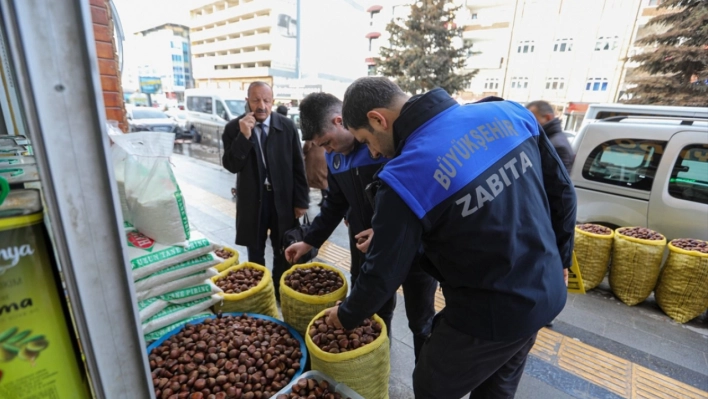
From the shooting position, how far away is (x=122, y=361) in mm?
644

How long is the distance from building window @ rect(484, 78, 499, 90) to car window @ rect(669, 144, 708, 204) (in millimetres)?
25918

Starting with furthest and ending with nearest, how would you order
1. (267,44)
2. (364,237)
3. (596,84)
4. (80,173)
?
(267,44) < (596,84) < (364,237) < (80,173)

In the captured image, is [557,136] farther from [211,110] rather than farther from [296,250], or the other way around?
[211,110]

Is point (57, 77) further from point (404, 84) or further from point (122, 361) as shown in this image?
point (404, 84)

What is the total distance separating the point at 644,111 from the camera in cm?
473

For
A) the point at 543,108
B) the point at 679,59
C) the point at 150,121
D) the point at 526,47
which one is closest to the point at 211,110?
the point at 150,121

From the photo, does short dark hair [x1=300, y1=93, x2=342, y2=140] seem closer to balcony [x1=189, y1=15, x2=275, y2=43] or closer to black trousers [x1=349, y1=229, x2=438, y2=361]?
black trousers [x1=349, y1=229, x2=438, y2=361]

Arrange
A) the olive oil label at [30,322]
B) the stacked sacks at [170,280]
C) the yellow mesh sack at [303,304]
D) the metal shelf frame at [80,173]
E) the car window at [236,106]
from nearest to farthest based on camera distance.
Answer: the metal shelf frame at [80,173], the olive oil label at [30,322], the stacked sacks at [170,280], the yellow mesh sack at [303,304], the car window at [236,106]

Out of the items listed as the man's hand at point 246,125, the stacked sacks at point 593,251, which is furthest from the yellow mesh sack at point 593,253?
the man's hand at point 246,125

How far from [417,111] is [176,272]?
1.32m

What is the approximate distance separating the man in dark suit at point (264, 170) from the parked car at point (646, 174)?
11.5 ft

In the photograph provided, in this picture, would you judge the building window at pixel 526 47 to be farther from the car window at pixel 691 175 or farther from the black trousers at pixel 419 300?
the black trousers at pixel 419 300

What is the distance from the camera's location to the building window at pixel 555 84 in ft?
79.9

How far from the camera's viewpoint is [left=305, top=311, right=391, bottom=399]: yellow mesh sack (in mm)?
1544
